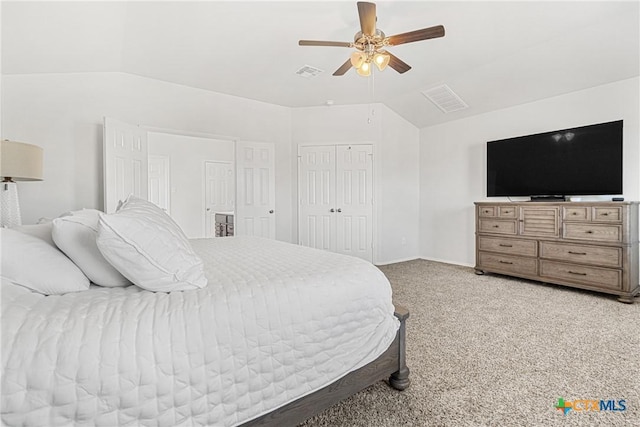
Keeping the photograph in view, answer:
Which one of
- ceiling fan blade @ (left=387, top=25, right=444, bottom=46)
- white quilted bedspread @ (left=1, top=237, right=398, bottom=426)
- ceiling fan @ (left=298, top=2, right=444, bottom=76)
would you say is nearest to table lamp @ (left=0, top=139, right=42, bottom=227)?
white quilted bedspread @ (left=1, top=237, right=398, bottom=426)

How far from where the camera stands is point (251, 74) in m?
3.90

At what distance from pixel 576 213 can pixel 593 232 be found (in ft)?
0.82

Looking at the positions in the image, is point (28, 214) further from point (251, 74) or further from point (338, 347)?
point (338, 347)

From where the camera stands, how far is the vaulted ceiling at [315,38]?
2.65m

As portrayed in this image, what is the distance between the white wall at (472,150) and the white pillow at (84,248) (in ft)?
15.9

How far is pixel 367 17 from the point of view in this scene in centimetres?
233

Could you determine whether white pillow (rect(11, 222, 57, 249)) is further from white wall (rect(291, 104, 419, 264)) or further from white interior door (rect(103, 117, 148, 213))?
white wall (rect(291, 104, 419, 264))

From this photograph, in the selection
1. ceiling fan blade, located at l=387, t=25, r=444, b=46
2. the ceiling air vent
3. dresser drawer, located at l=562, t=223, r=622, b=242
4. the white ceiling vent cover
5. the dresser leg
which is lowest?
the dresser leg

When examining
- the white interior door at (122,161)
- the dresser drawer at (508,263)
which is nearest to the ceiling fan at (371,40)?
the white interior door at (122,161)

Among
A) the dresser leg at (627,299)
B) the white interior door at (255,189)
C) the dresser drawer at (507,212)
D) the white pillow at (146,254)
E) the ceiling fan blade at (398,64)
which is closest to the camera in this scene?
the white pillow at (146,254)

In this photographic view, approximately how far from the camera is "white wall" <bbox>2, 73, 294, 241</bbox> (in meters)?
3.21

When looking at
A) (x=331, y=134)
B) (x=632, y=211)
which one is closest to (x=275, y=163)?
(x=331, y=134)

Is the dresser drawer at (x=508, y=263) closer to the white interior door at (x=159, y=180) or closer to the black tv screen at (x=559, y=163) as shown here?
the black tv screen at (x=559, y=163)

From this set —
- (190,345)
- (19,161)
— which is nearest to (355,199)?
(19,161)
